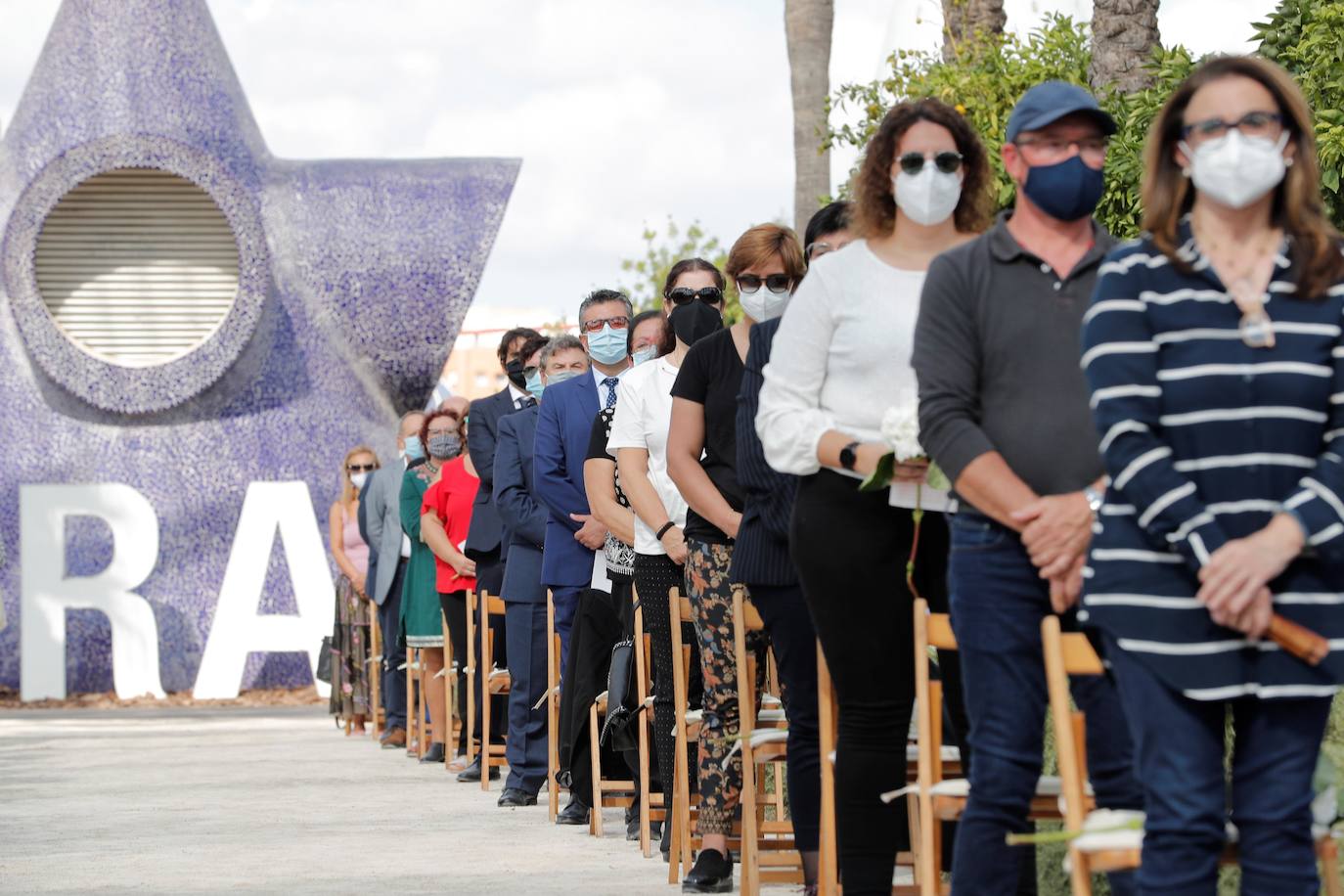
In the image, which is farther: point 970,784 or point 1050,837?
point 970,784

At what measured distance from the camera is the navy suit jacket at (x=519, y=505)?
439 inches

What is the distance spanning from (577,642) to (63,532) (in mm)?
13354

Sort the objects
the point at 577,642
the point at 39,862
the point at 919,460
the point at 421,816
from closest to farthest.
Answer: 1. the point at 919,460
2. the point at 39,862
3. the point at 577,642
4. the point at 421,816

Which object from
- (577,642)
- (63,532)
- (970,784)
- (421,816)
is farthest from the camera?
(63,532)

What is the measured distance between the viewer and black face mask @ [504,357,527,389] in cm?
1249

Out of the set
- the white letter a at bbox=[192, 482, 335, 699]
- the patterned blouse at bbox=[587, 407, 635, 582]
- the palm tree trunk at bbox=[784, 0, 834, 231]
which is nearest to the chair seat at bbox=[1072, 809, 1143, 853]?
the patterned blouse at bbox=[587, 407, 635, 582]

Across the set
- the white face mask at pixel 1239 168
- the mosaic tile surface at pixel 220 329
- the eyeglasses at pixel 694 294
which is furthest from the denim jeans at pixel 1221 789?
the mosaic tile surface at pixel 220 329

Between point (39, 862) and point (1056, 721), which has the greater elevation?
point (1056, 721)

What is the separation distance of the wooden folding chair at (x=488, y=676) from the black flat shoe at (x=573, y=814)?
150 centimetres

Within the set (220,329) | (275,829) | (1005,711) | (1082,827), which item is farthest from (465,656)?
(220,329)

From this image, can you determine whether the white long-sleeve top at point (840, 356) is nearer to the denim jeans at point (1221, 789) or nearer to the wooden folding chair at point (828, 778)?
Result: the wooden folding chair at point (828, 778)

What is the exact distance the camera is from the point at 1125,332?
428cm

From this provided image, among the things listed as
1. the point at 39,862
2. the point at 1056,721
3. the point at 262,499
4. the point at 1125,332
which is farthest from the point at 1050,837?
the point at 262,499

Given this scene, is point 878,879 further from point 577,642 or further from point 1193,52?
point 1193,52
